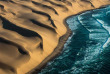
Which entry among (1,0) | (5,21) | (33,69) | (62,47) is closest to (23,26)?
(5,21)

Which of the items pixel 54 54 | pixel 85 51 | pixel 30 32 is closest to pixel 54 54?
pixel 54 54

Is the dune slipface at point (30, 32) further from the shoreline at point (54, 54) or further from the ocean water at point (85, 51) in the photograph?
the ocean water at point (85, 51)

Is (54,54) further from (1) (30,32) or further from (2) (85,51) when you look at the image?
(1) (30,32)

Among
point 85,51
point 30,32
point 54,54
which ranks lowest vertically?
point 54,54

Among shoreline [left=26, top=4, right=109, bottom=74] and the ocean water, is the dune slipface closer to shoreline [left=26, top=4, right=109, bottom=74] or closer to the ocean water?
shoreline [left=26, top=4, right=109, bottom=74]

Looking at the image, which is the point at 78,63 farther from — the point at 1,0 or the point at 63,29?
the point at 1,0

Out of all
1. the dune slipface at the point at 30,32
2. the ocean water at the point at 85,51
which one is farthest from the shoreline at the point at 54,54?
the ocean water at the point at 85,51
